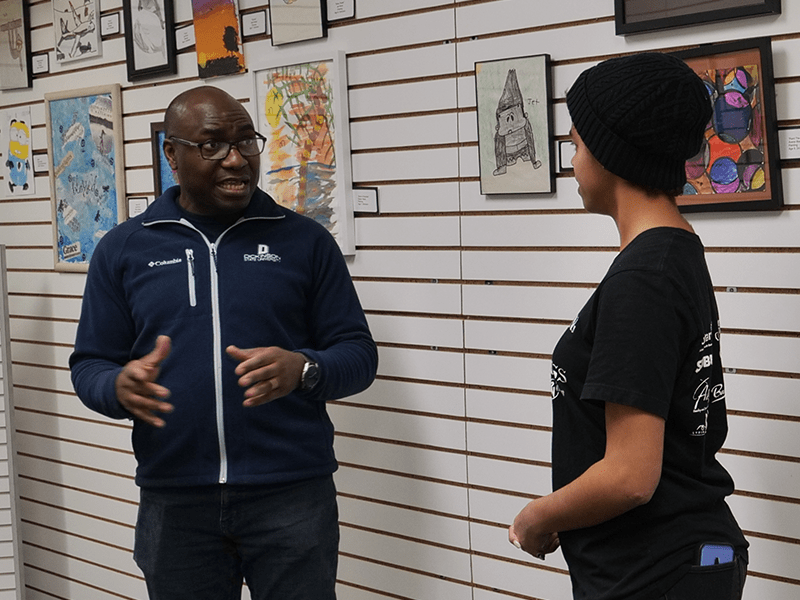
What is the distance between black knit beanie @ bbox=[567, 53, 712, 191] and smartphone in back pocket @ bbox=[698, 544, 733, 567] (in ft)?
1.95

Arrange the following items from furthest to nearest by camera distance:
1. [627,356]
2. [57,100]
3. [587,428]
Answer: [57,100] < [587,428] < [627,356]

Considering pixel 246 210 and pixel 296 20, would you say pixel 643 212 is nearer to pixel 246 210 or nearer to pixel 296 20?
pixel 246 210

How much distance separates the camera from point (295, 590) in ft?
8.37

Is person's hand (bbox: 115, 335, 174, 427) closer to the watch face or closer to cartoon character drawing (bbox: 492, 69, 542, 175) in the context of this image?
the watch face

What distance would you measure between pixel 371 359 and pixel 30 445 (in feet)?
9.28

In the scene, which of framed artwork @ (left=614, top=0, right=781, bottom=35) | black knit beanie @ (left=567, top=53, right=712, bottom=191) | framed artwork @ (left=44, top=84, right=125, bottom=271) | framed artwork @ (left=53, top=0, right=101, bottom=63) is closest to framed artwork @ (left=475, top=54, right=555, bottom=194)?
framed artwork @ (left=614, top=0, right=781, bottom=35)

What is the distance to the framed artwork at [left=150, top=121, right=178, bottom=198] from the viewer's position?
398cm

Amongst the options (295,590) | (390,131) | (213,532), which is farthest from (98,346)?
(390,131)

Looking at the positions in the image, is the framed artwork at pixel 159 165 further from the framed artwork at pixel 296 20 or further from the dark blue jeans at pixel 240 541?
the dark blue jeans at pixel 240 541

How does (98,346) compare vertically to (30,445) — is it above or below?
above

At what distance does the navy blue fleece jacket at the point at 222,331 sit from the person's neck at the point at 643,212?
40.2 inches

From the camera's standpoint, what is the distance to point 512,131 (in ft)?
9.34

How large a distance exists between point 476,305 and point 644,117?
4.98ft

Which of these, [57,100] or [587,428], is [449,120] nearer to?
[587,428]
